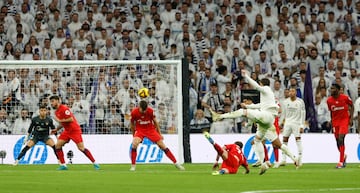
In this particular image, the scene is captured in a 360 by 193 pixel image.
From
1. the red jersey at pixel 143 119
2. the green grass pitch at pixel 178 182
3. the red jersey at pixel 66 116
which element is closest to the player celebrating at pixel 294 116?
the red jersey at pixel 143 119

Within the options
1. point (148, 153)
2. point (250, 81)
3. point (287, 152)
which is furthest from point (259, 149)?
point (148, 153)

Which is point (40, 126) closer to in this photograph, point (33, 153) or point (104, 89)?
point (33, 153)

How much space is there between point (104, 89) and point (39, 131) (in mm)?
3245

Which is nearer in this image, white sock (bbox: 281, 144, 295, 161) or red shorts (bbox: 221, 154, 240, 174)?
red shorts (bbox: 221, 154, 240, 174)

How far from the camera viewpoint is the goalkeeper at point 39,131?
28875mm

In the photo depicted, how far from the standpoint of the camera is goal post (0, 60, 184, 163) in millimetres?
30984

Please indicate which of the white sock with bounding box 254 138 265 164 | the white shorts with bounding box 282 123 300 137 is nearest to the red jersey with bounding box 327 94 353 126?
the white shorts with bounding box 282 123 300 137

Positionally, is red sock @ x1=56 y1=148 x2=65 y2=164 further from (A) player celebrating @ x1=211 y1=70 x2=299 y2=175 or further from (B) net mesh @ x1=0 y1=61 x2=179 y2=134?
(B) net mesh @ x1=0 y1=61 x2=179 y2=134

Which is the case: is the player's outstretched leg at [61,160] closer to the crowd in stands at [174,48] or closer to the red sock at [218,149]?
the crowd in stands at [174,48]

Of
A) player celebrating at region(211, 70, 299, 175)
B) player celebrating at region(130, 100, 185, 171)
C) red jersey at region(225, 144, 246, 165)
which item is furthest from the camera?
player celebrating at region(130, 100, 185, 171)

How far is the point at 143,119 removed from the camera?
26.2 meters

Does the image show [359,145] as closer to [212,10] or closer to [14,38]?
[212,10]

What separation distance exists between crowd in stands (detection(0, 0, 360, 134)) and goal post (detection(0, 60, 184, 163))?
0.03 meters

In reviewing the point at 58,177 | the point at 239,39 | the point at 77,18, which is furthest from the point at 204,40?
the point at 58,177
